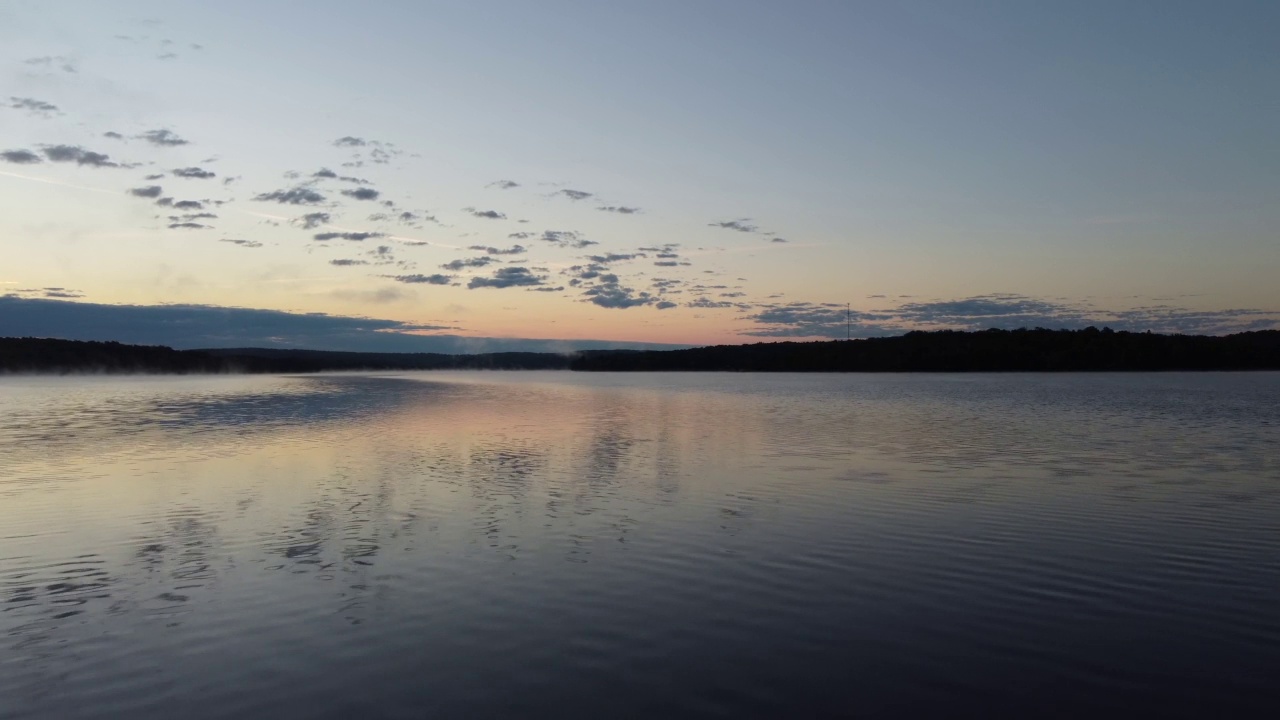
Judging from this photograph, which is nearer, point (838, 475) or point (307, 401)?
point (838, 475)

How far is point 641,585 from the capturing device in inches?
482

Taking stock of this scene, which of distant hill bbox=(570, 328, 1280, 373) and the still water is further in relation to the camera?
distant hill bbox=(570, 328, 1280, 373)

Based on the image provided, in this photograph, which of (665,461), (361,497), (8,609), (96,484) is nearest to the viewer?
(8,609)

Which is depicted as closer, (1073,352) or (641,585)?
(641,585)

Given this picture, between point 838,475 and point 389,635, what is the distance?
15445 millimetres

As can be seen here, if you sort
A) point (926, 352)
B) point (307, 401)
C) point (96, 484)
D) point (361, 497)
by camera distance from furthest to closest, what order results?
point (926, 352) → point (307, 401) → point (96, 484) → point (361, 497)

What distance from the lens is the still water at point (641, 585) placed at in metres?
8.38

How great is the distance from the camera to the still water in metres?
8.38

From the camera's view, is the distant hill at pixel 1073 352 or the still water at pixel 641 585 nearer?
the still water at pixel 641 585

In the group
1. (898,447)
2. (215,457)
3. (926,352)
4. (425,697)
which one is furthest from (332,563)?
(926,352)

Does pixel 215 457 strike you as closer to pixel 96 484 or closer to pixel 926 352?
pixel 96 484

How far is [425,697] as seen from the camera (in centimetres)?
822

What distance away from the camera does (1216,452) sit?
27641 millimetres

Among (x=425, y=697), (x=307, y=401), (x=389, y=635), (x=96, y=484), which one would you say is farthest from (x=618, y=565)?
(x=307, y=401)
